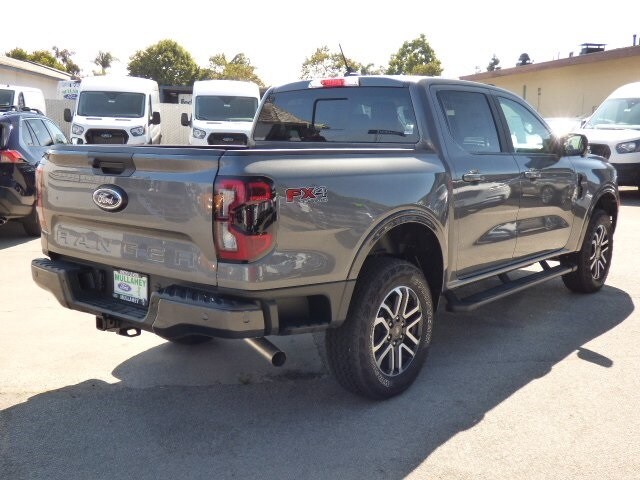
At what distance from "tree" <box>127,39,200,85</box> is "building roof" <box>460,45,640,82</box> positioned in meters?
34.4

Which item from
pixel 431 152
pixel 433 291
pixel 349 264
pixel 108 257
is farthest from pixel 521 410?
pixel 108 257

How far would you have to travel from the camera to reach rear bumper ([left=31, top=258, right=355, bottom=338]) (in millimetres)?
3117

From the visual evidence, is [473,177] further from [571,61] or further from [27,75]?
[27,75]

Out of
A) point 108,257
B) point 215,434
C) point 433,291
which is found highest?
point 108,257

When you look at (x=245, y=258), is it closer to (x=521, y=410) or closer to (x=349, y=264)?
(x=349, y=264)

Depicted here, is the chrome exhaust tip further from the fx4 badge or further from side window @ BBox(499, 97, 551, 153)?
side window @ BBox(499, 97, 551, 153)

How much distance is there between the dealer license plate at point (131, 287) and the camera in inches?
138

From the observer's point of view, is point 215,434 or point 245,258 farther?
point 215,434

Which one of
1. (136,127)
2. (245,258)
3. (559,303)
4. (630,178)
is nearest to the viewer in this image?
(245,258)

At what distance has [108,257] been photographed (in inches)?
143

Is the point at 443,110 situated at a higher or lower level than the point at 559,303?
higher

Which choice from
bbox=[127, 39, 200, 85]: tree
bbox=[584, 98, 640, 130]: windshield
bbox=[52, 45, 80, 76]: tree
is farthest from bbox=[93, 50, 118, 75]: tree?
bbox=[584, 98, 640, 130]: windshield

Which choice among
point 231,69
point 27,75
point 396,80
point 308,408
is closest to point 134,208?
point 308,408

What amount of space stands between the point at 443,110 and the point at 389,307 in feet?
4.78
